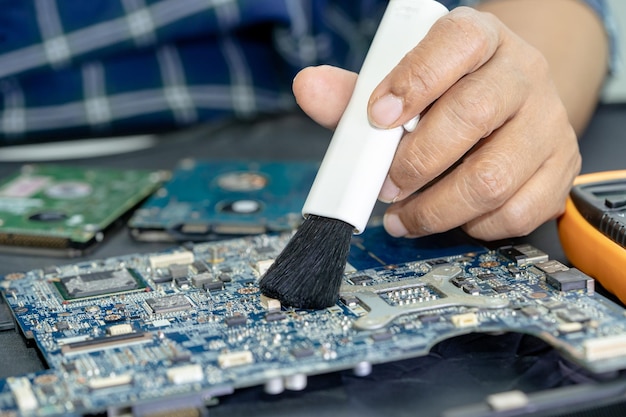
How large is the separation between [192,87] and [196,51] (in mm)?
82

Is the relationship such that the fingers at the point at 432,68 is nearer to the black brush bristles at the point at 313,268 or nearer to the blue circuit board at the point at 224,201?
the black brush bristles at the point at 313,268

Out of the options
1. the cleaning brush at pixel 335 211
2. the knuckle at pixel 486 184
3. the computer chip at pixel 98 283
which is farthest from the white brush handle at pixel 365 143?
the computer chip at pixel 98 283

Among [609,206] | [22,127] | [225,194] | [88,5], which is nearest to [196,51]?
[88,5]

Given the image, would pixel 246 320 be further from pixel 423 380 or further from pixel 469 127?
pixel 469 127

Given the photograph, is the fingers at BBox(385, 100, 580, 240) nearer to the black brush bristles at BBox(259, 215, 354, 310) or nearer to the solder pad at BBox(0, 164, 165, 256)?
the black brush bristles at BBox(259, 215, 354, 310)

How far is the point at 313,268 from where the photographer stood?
0.90 m

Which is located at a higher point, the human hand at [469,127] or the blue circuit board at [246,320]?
the human hand at [469,127]

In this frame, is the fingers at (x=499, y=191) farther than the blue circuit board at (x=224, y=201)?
No

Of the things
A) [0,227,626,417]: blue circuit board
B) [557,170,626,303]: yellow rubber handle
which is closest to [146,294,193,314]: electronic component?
[0,227,626,417]: blue circuit board

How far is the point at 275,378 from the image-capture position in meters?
0.75

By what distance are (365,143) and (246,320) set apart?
237 millimetres

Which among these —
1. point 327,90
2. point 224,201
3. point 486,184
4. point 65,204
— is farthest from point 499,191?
point 65,204

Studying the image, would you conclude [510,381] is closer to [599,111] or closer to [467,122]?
[467,122]

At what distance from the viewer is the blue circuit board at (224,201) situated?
4.11 ft
